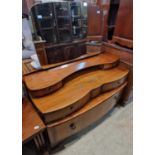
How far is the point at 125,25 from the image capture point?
1.47 metres

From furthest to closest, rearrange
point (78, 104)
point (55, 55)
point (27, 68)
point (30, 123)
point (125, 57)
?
point (125, 57) → point (55, 55) → point (27, 68) → point (78, 104) → point (30, 123)

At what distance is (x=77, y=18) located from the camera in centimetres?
155

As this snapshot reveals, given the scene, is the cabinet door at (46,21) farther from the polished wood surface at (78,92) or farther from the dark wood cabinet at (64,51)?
the polished wood surface at (78,92)

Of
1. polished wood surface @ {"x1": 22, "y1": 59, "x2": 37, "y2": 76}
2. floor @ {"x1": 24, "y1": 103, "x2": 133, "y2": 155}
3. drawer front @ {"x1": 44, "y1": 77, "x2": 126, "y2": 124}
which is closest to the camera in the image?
drawer front @ {"x1": 44, "y1": 77, "x2": 126, "y2": 124}

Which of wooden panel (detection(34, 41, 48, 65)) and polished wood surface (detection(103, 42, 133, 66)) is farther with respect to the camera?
polished wood surface (detection(103, 42, 133, 66))

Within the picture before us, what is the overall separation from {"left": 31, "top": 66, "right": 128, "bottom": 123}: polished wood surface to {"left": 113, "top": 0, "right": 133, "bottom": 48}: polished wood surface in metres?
0.36

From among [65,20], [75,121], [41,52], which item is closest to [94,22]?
[65,20]

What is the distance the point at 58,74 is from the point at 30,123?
528mm

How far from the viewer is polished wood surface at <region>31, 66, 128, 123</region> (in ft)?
3.17

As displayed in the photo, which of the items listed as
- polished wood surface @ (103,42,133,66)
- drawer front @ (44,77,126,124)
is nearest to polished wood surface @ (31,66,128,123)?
drawer front @ (44,77,126,124)

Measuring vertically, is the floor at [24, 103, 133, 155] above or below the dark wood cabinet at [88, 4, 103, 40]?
below

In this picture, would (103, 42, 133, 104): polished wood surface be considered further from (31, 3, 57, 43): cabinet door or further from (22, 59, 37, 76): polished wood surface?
(22, 59, 37, 76): polished wood surface

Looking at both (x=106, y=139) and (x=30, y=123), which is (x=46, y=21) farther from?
(x=106, y=139)
